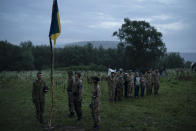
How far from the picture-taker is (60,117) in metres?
9.50

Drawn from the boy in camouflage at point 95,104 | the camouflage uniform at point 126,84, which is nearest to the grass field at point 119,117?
the boy in camouflage at point 95,104

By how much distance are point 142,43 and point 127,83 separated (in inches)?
1396

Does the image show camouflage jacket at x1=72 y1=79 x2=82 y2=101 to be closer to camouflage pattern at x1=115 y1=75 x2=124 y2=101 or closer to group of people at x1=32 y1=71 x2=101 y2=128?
group of people at x1=32 y1=71 x2=101 y2=128

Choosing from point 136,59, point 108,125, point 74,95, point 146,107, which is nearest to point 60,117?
point 74,95

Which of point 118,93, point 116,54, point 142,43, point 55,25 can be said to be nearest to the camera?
point 55,25

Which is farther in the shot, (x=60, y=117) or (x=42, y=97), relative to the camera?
(x=60, y=117)

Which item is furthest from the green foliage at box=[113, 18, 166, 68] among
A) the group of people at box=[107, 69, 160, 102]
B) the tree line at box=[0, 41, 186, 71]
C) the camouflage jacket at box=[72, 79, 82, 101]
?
the camouflage jacket at box=[72, 79, 82, 101]

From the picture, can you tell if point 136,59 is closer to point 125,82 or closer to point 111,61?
point 111,61

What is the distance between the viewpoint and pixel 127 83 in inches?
584

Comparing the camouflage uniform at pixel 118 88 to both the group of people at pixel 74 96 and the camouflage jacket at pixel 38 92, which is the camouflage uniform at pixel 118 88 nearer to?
the group of people at pixel 74 96

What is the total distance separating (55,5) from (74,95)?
4145 millimetres

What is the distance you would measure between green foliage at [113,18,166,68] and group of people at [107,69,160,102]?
109 feet

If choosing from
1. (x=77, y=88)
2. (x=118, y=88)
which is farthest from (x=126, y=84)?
(x=77, y=88)

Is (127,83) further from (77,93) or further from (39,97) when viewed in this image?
(39,97)
